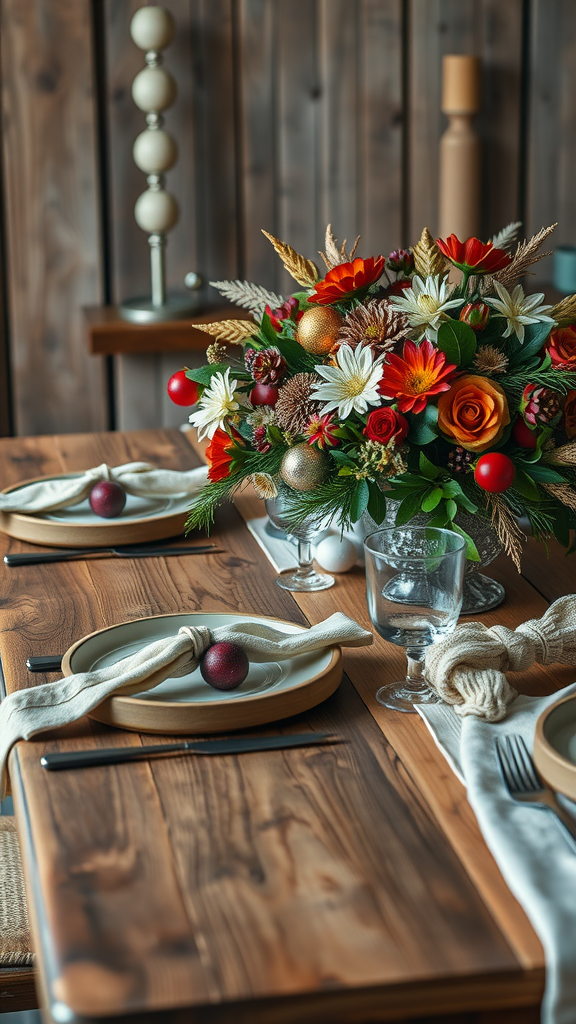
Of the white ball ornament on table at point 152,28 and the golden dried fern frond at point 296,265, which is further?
the white ball ornament on table at point 152,28

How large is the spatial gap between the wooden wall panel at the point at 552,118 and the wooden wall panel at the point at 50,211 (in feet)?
3.86

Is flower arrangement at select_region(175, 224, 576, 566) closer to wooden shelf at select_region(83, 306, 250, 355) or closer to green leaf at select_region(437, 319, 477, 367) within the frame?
green leaf at select_region(437, 319, 477, 367)

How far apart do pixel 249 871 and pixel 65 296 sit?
2.31m

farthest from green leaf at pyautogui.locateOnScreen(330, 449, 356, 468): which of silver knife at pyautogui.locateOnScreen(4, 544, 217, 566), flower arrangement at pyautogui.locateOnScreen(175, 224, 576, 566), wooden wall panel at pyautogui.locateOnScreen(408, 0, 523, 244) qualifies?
wooden wall panel at pyautogui.locateOnScreen(408, 0, 523, 244)

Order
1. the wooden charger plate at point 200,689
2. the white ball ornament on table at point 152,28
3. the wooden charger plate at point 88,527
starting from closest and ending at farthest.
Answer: the wooden charger plate at point 200,689 → the wooden charger plate at point 88,527 → the white ball ornament on table at point 152,28

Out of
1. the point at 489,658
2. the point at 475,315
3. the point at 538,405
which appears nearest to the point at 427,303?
the point at 475,315

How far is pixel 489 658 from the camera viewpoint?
102 centimetres

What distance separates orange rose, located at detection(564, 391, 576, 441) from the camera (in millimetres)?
1154

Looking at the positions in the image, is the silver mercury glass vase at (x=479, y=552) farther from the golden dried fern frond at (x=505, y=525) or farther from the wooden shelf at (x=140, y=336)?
the wooden shelf at (x=140, y=336)

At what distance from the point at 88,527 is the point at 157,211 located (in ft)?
4.72

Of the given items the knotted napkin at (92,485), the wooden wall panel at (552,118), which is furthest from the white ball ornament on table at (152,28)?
the knotted napkin at (92,485)

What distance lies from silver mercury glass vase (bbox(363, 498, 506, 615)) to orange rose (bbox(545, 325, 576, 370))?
0.58 feet

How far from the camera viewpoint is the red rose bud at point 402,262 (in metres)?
1.28

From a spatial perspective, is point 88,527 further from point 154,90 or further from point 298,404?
point 154,90
